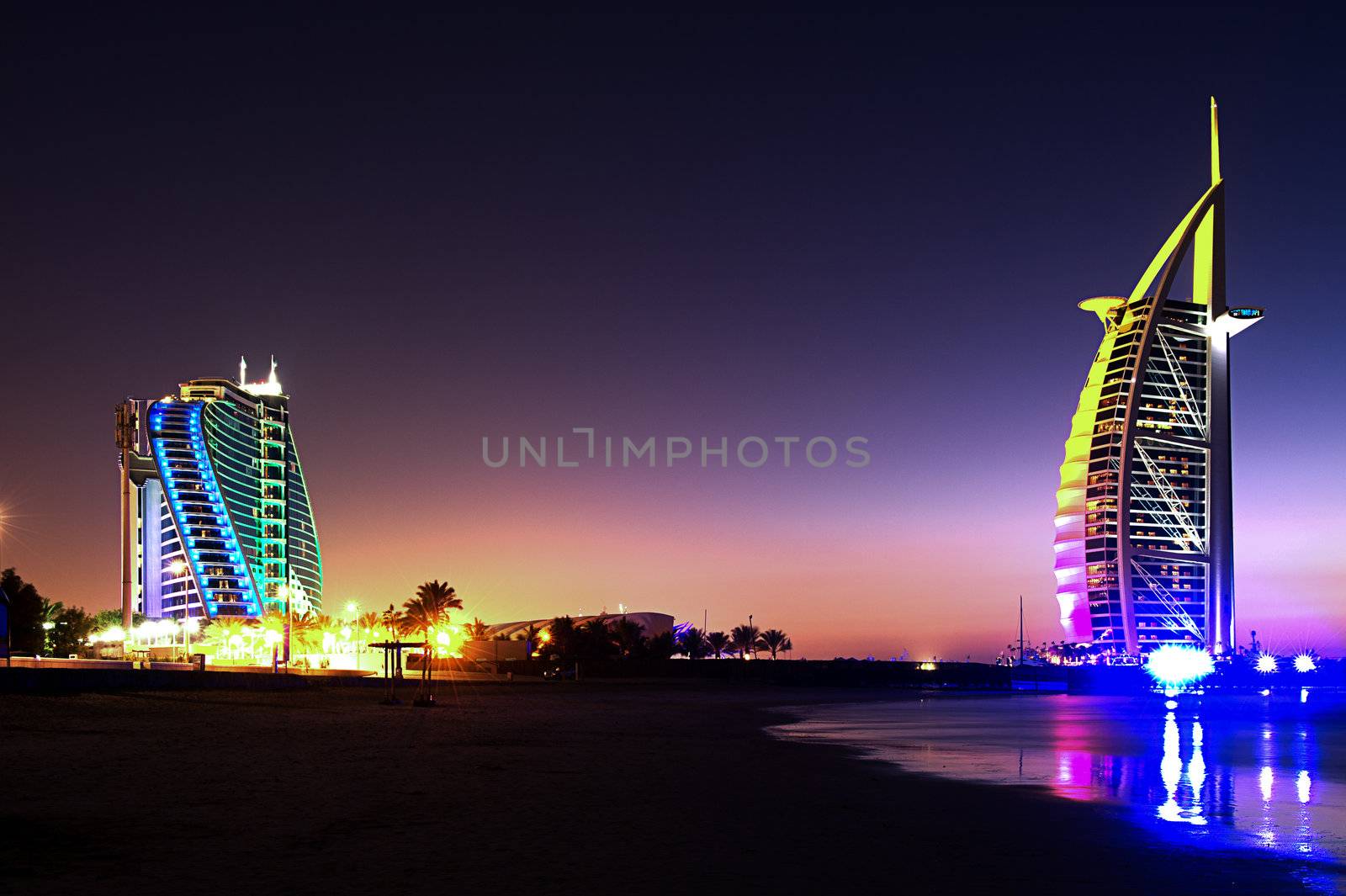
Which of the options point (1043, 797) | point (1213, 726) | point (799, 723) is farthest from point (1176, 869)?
point (1213, 726)

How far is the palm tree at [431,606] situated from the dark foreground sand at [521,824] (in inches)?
4175

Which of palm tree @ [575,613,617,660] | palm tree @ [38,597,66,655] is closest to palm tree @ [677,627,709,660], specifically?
palm tree @ [575,613,617,660]

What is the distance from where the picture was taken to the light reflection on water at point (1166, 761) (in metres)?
16.7

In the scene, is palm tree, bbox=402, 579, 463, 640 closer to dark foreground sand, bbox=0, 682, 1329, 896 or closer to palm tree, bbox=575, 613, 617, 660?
palm tree, bbox=575, 613, 617, 660

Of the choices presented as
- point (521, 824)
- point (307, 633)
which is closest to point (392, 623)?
point (307, 633)

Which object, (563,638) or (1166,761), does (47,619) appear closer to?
(563,638)

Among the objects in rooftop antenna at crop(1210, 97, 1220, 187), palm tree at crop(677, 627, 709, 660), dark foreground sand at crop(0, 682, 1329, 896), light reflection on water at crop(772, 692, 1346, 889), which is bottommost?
palm tree at crop(677, 627, 709, 660)

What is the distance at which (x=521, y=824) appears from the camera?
51.1ft

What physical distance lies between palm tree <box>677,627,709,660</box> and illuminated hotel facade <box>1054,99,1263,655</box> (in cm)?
5128

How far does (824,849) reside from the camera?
14234 mm

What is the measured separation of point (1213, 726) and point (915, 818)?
110 ft

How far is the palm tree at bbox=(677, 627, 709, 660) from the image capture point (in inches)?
7288

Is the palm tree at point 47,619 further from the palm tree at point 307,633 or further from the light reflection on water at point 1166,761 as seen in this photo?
the light reflection on water at point 1166,761

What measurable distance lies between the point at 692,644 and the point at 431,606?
5999 centimetres
